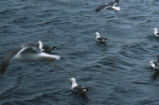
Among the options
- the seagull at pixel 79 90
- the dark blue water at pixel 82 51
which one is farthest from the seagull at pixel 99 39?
the seagull at pixel 79 90

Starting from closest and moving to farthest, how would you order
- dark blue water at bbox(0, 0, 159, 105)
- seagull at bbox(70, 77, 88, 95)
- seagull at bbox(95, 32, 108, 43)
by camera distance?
seagull at bbox(70, 77, 88, 95) < dark blue water at bbox(0, 0, 159, 105) < seagull at bbox(95, 32, 108, 43)

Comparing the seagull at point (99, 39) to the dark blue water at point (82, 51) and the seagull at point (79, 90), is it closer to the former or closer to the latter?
the dark blue water at point (82, 51)

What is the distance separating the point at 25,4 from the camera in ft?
119

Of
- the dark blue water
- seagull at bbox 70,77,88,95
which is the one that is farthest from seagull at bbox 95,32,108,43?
seagull at bbox 70,77,88,95

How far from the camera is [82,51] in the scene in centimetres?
2750

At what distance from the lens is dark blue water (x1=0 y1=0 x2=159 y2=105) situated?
21859 millimetres

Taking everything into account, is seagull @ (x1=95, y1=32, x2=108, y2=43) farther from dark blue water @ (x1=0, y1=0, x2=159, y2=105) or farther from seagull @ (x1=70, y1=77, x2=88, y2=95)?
seagull @ (x1=70, y1=77, x2=88, y2=95)

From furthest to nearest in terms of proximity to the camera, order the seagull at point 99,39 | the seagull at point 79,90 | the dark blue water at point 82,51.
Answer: the seagull at point 99,39 → the dark blue water at point 82,51 → the seagull at point 79,90

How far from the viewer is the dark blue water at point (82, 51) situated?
21859 millimetres

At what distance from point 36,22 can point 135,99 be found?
1357cm

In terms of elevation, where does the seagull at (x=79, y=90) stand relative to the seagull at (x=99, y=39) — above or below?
below

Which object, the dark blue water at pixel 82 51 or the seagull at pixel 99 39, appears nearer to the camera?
the dark blue water at pixel 82 51

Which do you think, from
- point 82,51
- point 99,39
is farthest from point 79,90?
point 99,39

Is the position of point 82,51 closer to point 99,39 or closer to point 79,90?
point 99,39
